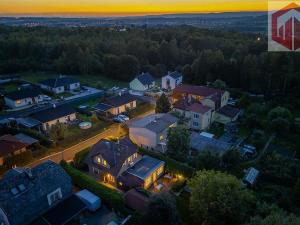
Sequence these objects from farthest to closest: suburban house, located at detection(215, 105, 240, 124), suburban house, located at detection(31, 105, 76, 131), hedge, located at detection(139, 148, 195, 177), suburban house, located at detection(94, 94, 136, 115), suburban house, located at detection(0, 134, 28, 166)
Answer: suburban house, located at detection(94, 94, 136, 115) → suburban house, located at detection(215, 105, 240, 124) → suburban house, located at detection(31, 105, 76, 131) → suburban house, located at detection(0, 134, 28, 166) → hedge, located at detection(139, 148, 195, 177)

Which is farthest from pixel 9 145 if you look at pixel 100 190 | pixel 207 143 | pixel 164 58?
pixel 164 58

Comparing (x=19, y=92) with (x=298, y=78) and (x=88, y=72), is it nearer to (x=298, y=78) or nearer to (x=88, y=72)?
(x=88, y=72)

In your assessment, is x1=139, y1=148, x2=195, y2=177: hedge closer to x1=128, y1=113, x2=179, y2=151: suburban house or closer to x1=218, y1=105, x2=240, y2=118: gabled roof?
x1=128, y1=113, x2=179, y2=151: suburban house

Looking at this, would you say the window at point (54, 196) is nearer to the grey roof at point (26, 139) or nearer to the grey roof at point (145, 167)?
the grey roof at point (145, 167)

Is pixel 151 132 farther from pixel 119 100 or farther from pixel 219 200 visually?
pixel 119 100

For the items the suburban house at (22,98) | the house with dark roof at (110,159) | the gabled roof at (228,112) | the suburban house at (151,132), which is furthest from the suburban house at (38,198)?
the suburban house at (22,98)

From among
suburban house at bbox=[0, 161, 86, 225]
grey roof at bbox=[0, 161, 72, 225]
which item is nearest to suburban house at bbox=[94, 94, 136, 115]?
suburban house at bbox=[0, 161, 86, 225]
